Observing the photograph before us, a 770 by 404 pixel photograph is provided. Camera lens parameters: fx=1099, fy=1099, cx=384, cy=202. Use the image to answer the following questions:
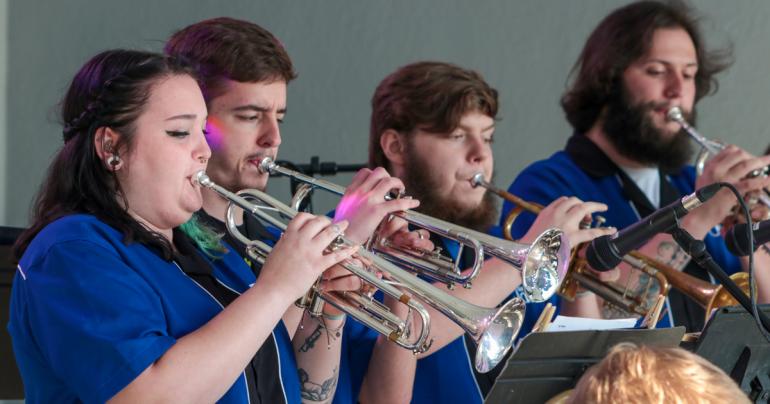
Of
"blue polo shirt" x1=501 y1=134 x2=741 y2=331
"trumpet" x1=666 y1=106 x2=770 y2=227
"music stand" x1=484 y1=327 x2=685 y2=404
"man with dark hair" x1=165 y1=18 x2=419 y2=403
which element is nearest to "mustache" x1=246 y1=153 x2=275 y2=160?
"man with dark hair" x1=165 y1=18 x2=419 y2=403

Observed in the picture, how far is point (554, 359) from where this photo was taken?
2.00 meters

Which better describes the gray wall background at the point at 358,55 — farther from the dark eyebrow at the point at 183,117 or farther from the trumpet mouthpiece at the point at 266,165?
the dark eyebrow at the point at 183,117

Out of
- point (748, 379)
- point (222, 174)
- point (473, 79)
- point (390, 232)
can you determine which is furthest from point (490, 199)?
point (748, 379)

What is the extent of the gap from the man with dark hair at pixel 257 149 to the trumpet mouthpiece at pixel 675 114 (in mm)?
1610

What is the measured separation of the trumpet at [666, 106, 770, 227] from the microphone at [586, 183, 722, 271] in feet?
4.51

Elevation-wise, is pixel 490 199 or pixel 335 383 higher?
pixel 490 199

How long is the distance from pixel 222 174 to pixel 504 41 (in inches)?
96.6

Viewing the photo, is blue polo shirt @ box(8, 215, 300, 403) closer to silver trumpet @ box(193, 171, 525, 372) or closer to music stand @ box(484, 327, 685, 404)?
silver trumpet @ box(193, 171, 525, 372)

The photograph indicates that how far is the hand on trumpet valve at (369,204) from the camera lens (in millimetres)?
2566

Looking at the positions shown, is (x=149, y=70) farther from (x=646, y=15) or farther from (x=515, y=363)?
(x=646, y=15)

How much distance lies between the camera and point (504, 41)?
488 cm

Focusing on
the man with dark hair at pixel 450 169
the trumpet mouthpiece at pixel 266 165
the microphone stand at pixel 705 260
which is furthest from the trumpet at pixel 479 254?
the microphone stand at pixel 705 260

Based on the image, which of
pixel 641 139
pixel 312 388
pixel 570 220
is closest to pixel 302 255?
pixel 312 388

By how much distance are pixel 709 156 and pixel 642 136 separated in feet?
1.13
